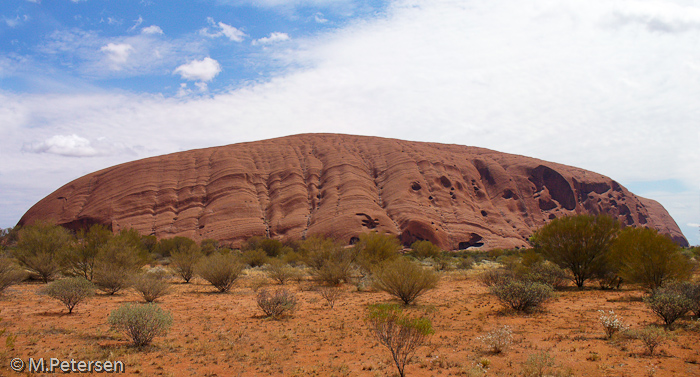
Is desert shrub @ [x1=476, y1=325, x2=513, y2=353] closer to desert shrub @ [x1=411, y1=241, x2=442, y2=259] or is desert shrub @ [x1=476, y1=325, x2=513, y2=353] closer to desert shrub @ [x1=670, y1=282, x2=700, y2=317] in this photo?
desert shrub @ [x1=670, y1=282, x2=700, y2=317]

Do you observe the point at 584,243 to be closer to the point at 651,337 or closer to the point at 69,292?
the point at 651,337

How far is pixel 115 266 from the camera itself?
18078mm

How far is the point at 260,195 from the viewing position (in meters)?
65.9

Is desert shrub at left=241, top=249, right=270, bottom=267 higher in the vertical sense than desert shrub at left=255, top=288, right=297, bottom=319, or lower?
lower

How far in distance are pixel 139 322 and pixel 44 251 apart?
17.4 m

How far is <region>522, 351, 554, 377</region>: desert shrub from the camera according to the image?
265 inches

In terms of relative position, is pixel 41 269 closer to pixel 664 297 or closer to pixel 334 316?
pixel 334 316

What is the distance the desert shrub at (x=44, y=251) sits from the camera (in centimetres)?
2027

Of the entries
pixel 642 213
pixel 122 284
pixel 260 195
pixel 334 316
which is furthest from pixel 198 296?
pixel 642 213

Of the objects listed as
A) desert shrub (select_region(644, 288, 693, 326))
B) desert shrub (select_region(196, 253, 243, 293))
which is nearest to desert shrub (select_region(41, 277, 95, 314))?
desert shrub (select_region(196, 253, 243, 293))

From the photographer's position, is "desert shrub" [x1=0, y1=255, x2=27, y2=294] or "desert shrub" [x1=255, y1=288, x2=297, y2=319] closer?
"desert shrub" [x1=255, y1=288, x2=297, y2=319]

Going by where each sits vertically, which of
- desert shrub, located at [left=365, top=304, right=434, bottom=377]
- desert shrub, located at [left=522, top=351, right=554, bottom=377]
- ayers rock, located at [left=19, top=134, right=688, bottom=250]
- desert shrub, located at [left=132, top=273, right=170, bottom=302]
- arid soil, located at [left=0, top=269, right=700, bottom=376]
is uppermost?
ayers rock, located at [left=19, top=134, right=688, bottom=250]

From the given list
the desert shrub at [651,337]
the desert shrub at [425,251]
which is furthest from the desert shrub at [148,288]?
the desert shrub at [425,251]

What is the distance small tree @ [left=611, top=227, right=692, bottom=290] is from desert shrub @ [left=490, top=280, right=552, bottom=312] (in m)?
4.69
